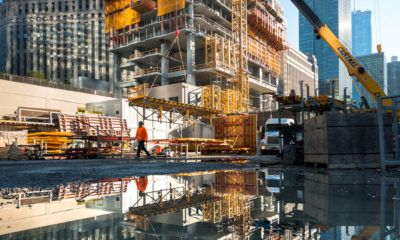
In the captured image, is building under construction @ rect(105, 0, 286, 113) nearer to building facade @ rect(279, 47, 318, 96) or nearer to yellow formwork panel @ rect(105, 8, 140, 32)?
yellow formwork panel @ rect(105, 8, 140, 32)

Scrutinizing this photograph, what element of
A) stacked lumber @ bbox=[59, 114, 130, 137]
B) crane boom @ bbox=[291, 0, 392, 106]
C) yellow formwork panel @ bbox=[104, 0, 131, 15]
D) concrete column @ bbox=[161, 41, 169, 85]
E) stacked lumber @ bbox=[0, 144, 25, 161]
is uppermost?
yellow formwork panel @ bbox=[104, 0, 131, 15]

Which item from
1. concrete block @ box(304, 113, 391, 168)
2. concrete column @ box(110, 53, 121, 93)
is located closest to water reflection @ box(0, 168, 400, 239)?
concrete block @ box(304, 113, 391, 168)

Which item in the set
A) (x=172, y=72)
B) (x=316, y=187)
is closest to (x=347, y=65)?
(x=316, y=187)

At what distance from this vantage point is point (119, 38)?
53438mm

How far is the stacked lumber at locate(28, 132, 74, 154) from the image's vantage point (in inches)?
827

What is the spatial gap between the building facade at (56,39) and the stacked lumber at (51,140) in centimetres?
9709

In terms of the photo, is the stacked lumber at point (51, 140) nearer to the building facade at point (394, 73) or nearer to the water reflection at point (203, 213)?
the water reflection at point (203, 213)

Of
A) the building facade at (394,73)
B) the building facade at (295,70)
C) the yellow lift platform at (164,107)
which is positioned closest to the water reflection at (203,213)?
the yellow lift platform at (164,107)

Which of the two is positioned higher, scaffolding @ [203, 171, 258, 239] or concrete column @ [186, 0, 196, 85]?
concrete column @ [186, 0, 196, 85]

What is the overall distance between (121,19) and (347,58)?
38.7 metres

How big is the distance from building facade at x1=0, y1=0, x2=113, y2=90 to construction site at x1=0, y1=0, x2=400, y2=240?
6766cm

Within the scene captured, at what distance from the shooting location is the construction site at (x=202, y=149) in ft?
10.0

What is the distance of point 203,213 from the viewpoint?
133 inches

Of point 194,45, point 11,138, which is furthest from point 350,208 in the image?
point 194,45
